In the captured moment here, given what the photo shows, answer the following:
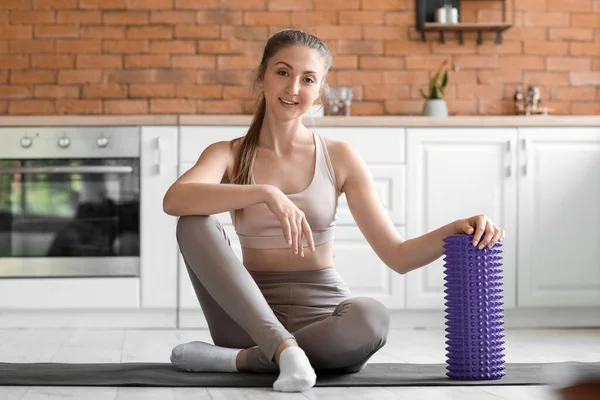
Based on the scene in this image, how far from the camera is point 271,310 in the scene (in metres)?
2.25

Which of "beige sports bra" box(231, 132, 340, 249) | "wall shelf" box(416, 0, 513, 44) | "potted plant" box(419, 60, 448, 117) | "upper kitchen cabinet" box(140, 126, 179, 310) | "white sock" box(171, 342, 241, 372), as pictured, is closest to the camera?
"white sock" box(171, 342, 241, 372)

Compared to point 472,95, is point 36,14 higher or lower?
higher

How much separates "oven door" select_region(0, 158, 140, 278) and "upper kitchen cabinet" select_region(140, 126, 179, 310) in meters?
0.04

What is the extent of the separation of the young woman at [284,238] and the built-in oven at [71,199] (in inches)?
57.8

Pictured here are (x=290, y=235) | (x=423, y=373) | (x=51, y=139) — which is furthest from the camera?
(x=51, y=139)

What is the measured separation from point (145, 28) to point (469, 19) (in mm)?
1569

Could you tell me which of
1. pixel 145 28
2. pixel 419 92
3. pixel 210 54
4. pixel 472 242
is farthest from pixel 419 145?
pixel 472 242

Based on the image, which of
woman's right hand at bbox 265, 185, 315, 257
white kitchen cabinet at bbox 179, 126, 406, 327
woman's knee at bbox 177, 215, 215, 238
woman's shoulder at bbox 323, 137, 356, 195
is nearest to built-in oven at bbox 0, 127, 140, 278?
white kitchen cabinet at bbox 179, 126, 406, 327

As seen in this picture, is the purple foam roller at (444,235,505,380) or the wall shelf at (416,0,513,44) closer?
the purple foam roller at (444,235,505,380)

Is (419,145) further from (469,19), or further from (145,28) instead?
(145,28)

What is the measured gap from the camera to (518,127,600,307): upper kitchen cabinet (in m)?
4.02

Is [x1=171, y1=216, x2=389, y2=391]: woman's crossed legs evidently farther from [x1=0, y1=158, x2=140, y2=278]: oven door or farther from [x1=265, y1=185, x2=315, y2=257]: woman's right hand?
[x1=0, y1=158, x2=140, y2=278]: oven door

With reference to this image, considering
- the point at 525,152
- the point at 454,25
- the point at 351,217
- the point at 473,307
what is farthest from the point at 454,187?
the point at 473,307

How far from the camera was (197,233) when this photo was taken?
231cm
